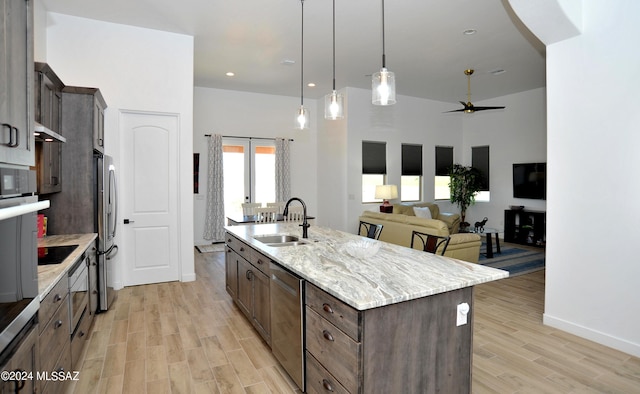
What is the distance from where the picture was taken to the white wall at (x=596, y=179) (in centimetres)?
291

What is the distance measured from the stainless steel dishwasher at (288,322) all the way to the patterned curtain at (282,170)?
5684 mm

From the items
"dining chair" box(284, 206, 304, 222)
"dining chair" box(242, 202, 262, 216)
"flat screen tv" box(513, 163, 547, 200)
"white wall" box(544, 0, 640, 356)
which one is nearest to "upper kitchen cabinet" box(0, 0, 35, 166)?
"white wall" box(544, 0, 640, 356)

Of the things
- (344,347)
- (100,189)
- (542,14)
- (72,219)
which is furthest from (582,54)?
(72,219)

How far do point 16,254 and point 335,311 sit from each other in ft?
4.50

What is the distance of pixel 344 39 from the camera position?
5.07 m

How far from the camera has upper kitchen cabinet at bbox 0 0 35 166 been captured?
1220 mm

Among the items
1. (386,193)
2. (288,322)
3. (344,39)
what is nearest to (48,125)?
(288,322)

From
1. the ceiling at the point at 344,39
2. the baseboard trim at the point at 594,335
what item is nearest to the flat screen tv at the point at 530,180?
the ceiling at the point at 344,39

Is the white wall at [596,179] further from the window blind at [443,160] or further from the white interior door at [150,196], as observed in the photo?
the window blind at [443,160]

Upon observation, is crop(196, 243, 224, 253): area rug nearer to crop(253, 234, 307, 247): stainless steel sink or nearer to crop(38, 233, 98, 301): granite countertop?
crop(38, 233, 98, 301): granite countertop

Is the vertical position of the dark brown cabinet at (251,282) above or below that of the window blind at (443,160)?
below

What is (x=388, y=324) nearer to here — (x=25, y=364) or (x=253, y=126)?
(x=25, y=364)

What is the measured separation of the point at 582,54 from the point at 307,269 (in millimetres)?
3192

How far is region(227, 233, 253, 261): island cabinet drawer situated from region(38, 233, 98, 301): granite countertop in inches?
50.4
